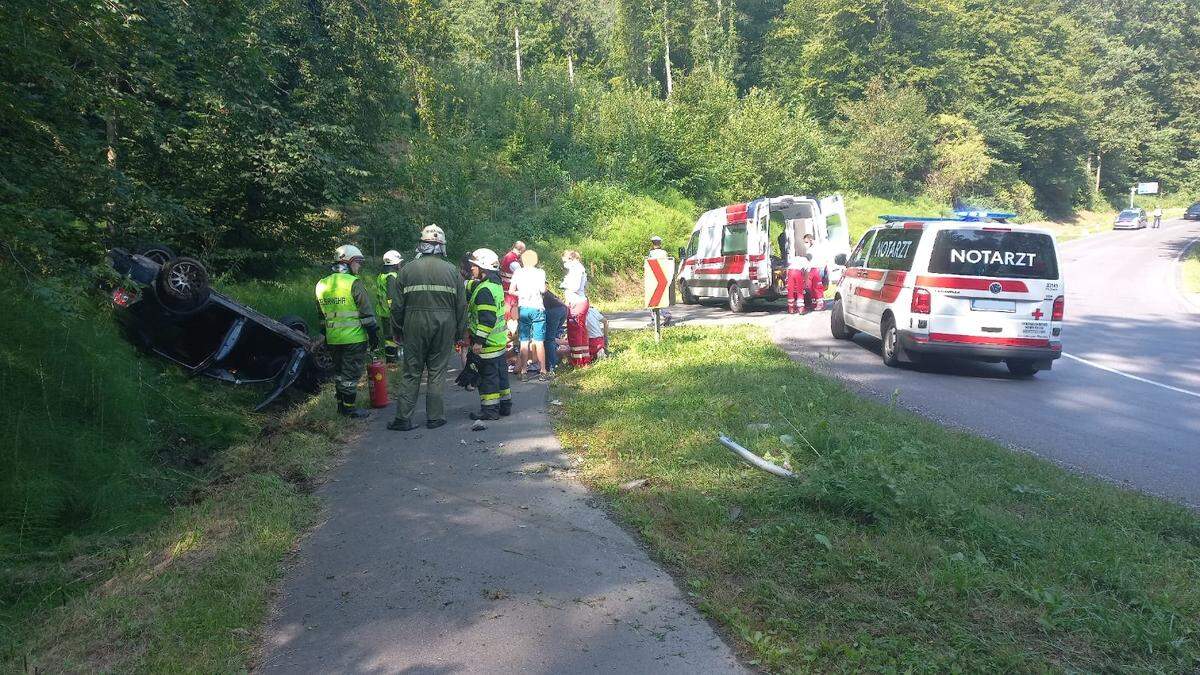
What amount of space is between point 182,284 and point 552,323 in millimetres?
5076

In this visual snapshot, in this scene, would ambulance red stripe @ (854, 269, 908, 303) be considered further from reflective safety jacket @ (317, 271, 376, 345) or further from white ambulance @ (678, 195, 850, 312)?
reflective safety jacket @ (317, 271, 376, 345)

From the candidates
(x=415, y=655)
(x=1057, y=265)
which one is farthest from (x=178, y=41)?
(x=1057, y=265)

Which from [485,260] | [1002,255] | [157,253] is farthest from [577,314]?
[1002,255]

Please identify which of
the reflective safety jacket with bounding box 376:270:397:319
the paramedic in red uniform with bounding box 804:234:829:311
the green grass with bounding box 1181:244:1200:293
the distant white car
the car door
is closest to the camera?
the reflective safety jacket with bounding box 376:270:397:319

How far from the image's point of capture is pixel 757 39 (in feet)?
206

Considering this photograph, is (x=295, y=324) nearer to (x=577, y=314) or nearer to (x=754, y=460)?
(x=577, y=314)

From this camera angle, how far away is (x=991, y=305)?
10.8 m

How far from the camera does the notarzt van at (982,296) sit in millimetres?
10773

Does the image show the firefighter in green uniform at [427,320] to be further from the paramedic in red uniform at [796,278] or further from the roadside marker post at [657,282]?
the paramedic in red uniform at [796,278]

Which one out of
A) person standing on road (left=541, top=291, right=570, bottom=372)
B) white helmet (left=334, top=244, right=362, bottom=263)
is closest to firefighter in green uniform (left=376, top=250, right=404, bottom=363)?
white helmet (left=334, top=244, right=362, bottom=263)

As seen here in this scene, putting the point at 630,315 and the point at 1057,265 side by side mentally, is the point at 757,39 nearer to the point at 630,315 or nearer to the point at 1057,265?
the point at 630,315

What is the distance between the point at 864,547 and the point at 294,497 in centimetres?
409

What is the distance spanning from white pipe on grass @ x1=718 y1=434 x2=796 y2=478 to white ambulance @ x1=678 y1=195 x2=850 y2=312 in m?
12.5

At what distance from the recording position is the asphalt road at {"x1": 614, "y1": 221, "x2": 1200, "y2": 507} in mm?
7379
